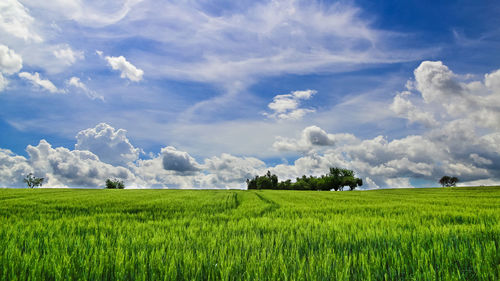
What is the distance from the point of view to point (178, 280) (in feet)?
7.57

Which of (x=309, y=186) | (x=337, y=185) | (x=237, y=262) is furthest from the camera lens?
(x=309, y=186)

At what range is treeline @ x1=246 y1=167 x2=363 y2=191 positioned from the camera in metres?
105

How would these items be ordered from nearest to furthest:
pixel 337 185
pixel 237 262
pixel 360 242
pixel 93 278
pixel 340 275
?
pixel 340 275 < pixel 93 278 < pixel 237 262 < pixel 360 242 < pixel 337 185

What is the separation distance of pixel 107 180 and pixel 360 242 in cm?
14615

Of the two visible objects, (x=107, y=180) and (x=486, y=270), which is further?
(x=107, y=180)

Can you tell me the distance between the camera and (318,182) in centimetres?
10994

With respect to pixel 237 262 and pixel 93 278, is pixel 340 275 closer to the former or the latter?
pixel 237 262

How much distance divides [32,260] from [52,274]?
2.08 ft

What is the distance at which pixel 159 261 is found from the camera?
2598 mm

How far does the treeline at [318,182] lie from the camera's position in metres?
105

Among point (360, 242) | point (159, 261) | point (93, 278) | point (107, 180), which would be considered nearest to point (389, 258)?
point (360, 242)

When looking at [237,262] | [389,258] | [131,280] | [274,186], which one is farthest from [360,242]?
[274,186]

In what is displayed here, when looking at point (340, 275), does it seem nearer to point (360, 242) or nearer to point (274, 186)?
point (360, 242)

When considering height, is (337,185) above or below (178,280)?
below
